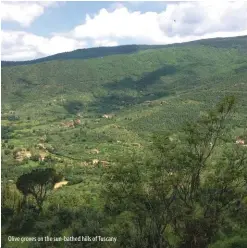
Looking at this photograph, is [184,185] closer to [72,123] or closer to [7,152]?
[7,152]

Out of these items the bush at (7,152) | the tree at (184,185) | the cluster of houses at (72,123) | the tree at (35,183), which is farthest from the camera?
the cluster of houses at (72,123)

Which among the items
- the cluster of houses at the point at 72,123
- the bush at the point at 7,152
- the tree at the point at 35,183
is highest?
the tree at the point at 35,183

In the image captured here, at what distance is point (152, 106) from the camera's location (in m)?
181

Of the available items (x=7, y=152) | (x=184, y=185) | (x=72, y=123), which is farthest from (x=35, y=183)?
(x=72, y=123)

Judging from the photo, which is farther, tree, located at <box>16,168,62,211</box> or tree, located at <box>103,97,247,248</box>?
tree, located at <box>16,168,62,211</box>

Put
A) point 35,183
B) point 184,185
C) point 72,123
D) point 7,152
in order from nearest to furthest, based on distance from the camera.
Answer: point 184,185, point 35,183, point 7,152, point 72,123

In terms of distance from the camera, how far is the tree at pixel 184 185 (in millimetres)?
26000

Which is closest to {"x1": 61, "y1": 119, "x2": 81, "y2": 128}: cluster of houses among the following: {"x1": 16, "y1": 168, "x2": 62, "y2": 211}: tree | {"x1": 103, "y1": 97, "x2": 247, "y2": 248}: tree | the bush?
the bush

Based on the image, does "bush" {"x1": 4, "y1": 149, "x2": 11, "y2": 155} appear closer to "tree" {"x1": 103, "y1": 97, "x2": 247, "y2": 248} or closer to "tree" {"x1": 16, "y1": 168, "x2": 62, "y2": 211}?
"tree" {"x1": 16, "y1": 168, "x2": 62, "y2": 211}

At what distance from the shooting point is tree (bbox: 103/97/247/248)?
26000 mm

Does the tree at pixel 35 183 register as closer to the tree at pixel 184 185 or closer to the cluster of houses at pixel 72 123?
the tree at pixel 184 185

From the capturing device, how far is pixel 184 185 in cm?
2734

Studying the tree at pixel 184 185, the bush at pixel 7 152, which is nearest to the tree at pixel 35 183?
the tree at pixel 184 185

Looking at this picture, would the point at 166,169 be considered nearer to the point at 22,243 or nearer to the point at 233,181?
the point at 233,181
